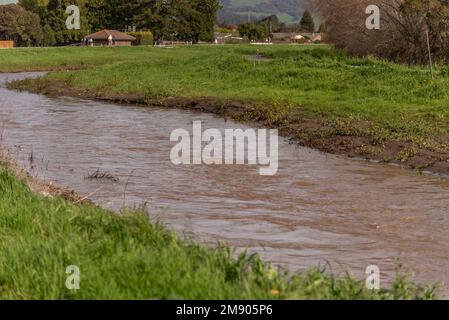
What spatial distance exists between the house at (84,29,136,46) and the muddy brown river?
8083 cm

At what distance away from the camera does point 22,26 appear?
327 feet

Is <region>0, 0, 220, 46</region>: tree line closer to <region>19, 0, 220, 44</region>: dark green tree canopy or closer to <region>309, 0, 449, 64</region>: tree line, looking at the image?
<region>19, 0, 220, 44</region>: dark green tree canopy

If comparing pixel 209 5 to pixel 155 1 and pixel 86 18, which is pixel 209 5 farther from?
pixel 86 18

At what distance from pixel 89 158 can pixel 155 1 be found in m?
89.7

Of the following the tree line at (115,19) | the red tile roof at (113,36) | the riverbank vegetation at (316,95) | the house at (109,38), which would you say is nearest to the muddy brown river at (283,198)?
the riverbank vegetation at (316,95)

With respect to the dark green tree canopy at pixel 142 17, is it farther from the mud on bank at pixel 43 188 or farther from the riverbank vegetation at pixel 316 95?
the mud on bank at pixel 43 188

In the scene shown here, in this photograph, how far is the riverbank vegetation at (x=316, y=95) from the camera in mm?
17531

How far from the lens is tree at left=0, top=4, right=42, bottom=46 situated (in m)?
99.7

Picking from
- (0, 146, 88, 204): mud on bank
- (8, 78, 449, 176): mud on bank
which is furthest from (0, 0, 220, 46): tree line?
(0, 146, 88, 204): mud on bank

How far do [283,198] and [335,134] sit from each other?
639 centimetres

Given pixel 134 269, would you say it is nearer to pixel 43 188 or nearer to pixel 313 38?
pixel 43 188

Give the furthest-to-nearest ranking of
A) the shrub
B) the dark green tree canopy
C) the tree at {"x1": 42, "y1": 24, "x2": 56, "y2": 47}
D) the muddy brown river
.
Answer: the dark green tree canopy < the shrub < the tree at {"x1": 42, "y1": 24, "x2": 56, "y2": 47} < the muddy brown river
